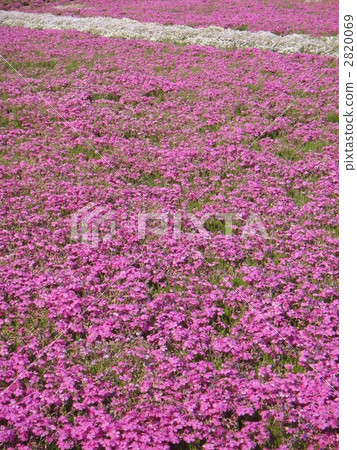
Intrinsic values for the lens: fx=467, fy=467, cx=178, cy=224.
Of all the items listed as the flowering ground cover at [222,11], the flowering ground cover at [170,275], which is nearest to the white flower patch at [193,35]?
the flowering ground cover at [222,11]

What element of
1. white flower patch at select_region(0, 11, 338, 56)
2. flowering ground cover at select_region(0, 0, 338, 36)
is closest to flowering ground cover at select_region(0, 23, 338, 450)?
white flower patch at select_region(0, 11, 338, 56)

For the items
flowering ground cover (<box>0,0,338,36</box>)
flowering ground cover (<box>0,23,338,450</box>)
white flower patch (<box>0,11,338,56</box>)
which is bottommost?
flowering ground cover (<box>0,23,338,450</box>)

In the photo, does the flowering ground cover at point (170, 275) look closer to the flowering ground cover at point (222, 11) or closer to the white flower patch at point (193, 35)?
the white flower patch at point (193, 35)

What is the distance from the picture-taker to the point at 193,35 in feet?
82.6

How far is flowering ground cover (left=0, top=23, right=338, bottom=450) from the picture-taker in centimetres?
550

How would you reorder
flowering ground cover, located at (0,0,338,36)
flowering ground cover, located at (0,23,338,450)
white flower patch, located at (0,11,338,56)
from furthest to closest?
flowering ground cover, located at (0,0,338,36)
white flower patch, located at (0,11,338,56)
flowering ground cover, located at (0,23,338,450)

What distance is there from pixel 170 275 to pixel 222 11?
1191 inches

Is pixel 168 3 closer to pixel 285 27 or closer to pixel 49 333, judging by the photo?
pixel 285 27

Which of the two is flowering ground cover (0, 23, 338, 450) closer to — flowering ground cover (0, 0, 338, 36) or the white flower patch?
the white flower patch

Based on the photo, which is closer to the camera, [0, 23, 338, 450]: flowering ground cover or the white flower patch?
[0, 23, 338, 450]: flowering ground cover

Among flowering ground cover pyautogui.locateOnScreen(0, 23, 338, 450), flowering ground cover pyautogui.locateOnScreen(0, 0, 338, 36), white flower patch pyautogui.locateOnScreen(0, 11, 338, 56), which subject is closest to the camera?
flowering ground cover pyautogui.locateOnScreen(0, 23, 338, 450)

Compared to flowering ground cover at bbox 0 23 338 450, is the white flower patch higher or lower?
higher

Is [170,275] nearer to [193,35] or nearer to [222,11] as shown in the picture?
[193,35]

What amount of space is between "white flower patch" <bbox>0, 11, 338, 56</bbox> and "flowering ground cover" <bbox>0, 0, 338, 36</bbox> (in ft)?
7.92
